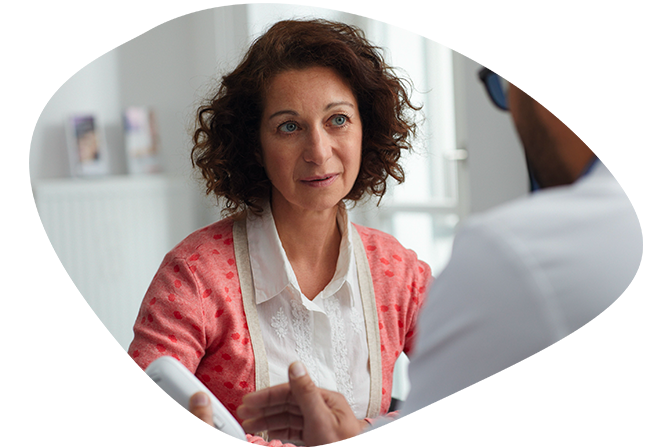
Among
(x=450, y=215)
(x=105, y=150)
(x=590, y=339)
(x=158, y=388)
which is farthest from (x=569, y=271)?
(x=105, y=150)

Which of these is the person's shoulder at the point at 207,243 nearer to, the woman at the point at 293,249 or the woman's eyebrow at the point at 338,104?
the woman at the point at 293,249

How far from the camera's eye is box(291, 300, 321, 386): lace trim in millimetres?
734

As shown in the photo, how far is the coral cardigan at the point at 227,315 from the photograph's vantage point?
0.66 meters

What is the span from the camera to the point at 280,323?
0.73 meters

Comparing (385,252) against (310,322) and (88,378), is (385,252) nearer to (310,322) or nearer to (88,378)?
(310,322)

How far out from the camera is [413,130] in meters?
0.88

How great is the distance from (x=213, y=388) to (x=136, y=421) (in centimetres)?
16

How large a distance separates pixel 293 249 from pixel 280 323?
99 mm

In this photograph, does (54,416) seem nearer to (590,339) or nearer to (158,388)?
(158,388)

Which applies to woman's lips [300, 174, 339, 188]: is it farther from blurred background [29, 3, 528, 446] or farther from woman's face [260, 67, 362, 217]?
blurred background [29, 3, 528, 446]

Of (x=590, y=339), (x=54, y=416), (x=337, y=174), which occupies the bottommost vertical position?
(x=54, y=416)

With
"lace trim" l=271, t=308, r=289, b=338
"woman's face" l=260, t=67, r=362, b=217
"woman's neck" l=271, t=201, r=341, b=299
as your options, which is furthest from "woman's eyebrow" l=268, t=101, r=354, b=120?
"lace trim" l=271, t=308, r=289, b=338

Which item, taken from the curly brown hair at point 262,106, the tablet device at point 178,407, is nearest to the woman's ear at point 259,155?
the curly brown hair at point 262,106

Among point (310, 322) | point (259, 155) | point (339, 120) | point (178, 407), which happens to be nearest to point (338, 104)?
point (339, 120)
